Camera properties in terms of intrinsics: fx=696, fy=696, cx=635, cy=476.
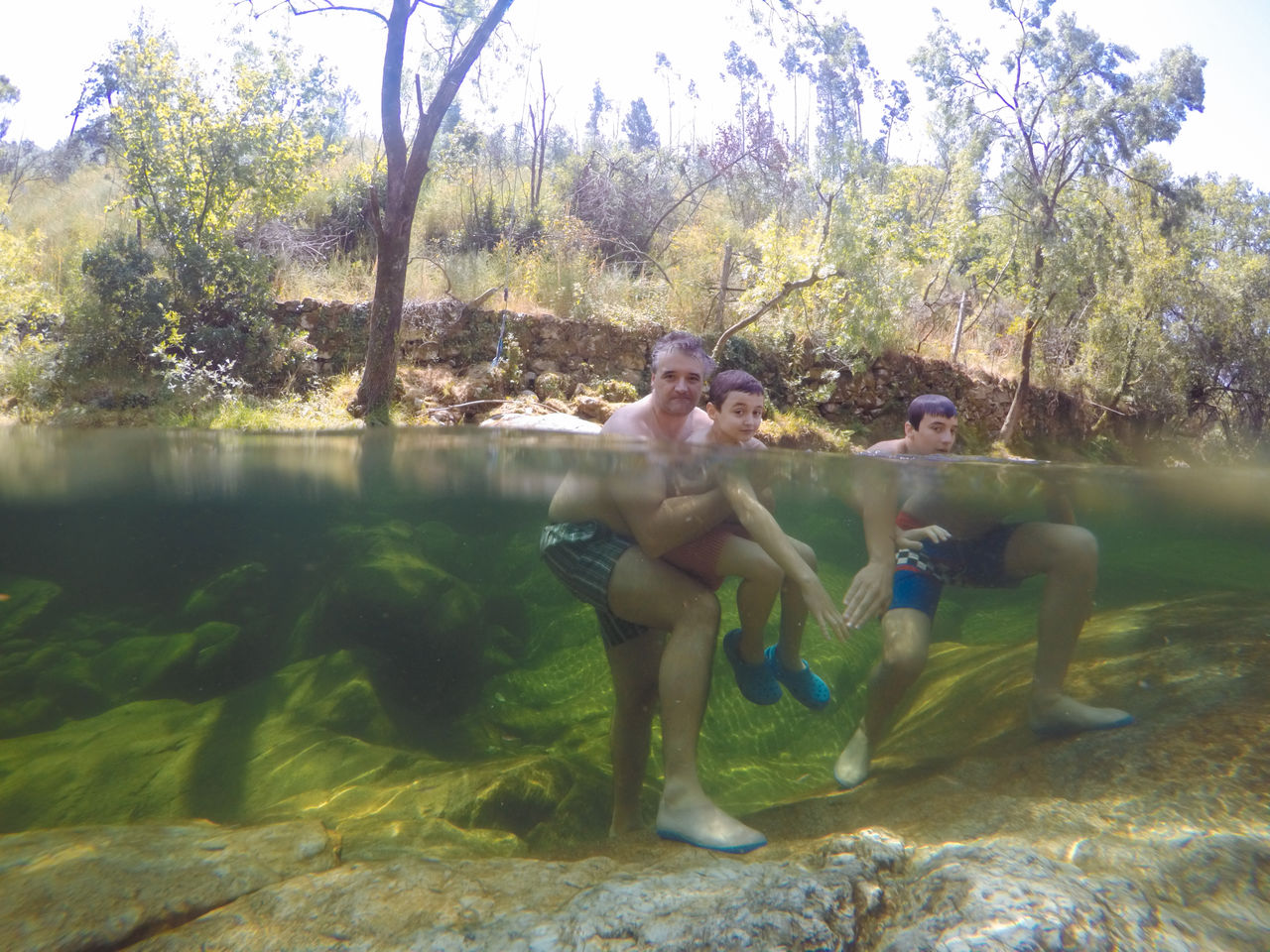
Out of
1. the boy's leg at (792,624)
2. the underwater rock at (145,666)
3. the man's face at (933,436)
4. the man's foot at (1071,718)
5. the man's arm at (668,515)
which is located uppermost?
the man's face at (933,436)

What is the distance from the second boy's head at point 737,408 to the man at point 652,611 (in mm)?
512

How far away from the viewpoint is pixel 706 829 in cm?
332

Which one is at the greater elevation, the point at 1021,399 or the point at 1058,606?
the point at 1021,399

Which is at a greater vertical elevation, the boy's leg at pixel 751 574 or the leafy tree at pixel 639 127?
the leafy tree at pixel 639 127

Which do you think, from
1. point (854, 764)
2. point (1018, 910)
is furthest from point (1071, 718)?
point (1018, 910)

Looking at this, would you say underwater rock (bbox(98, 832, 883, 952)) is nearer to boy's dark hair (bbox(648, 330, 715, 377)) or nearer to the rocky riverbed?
the rocky riverbed

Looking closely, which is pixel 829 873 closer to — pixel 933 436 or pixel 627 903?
pixel 627 903

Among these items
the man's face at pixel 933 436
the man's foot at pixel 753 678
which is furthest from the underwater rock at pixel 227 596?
the man's face at pixel 933 436

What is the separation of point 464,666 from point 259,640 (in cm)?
275

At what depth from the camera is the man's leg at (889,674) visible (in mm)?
4645

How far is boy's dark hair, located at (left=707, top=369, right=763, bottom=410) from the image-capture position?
15.1ft

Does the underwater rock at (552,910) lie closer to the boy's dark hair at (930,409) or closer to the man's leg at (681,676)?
the man's leg at (681,676)

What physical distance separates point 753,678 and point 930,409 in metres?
2.81

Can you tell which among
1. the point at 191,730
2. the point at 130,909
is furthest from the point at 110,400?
the point at 130,909
